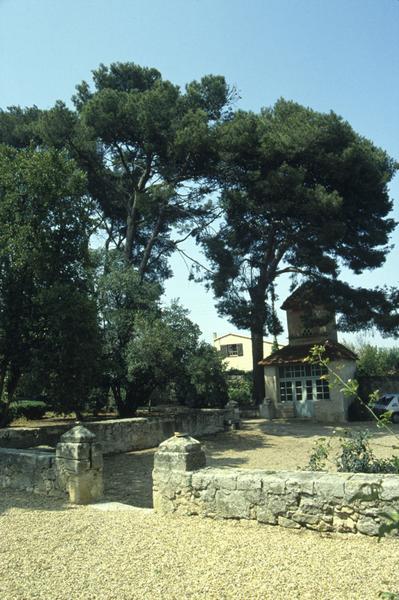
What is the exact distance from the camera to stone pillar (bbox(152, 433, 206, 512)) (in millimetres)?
6555

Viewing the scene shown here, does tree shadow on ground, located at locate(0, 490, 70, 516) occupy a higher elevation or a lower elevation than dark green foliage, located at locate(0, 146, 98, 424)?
lower

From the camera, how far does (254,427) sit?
20.5 metres

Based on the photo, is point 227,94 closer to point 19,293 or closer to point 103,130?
Answer: point 103,130

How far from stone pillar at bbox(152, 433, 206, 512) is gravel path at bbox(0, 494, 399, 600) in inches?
13.3

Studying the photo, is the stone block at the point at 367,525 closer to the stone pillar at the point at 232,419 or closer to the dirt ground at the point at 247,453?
the dirt ground at the point at 247,453

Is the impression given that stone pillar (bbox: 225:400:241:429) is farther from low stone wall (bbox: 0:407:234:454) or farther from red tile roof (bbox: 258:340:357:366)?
red tile roof (bbox: 258:340:357:366)

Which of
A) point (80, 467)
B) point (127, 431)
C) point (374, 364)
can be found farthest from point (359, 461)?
point (374, 364)

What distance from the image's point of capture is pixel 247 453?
14.1m

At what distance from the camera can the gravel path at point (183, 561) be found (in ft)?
13.3

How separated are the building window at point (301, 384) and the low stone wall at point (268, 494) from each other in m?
18.8

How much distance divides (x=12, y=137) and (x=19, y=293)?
1409 centimetres

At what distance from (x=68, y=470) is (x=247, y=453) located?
7494mm

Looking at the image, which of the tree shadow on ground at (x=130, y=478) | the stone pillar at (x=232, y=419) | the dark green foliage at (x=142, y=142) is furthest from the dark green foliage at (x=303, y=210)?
the tree shadow on ground at (x=130, y=478)

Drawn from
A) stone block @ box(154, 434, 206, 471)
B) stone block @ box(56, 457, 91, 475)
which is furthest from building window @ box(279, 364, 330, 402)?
stone block @ box(154, 434, 206, 471)
